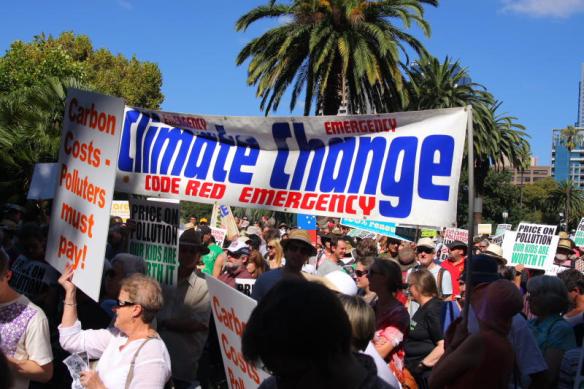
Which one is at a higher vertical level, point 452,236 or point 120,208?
point 120,208

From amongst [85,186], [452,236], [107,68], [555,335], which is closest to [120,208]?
[452,236]

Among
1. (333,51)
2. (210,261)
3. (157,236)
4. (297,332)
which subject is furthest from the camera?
(333,51)

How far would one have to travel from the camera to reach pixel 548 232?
11.6 meters

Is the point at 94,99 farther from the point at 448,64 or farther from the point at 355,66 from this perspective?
the point at 448,64

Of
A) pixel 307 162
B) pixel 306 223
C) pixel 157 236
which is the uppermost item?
pixel 307 162

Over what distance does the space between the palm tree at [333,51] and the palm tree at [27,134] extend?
27.7 feet

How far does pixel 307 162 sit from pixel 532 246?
298 inches

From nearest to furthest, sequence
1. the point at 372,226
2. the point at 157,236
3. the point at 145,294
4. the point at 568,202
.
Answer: the point at 145,294, the point at 157,236, the point at 372,226, the point at 568,202

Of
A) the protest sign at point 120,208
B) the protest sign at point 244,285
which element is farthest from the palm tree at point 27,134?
the protest sign at point 244,285

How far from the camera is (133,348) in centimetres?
390

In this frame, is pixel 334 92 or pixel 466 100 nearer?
pixel 334 92

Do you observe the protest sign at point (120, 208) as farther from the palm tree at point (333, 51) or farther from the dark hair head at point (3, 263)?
the dark hair head at point (3, 263)

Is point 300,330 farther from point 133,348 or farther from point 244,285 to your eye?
point 244,285

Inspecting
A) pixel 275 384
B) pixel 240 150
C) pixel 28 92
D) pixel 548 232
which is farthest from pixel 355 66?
pixel 275 384
